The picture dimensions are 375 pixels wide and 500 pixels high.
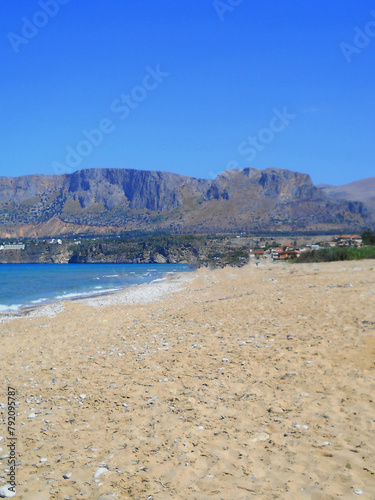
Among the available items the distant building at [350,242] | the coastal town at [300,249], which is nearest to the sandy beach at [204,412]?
the coastal town at [300,249]

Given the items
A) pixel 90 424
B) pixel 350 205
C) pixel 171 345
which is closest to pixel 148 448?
pixel 90 424

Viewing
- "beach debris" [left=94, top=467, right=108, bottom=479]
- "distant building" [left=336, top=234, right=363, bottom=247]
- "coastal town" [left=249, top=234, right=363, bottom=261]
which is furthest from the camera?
"coastal town" [left=249, top=234, right=363, bottom=261]

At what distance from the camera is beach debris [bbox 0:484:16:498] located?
401 centimetres

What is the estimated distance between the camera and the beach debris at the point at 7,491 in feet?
13.1

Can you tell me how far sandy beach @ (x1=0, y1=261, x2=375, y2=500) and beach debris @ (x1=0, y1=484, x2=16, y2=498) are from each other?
0.24 feet

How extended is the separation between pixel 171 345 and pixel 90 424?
3.58 m

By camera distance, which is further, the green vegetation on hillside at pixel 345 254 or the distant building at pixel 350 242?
the distant building at pixel 350 242

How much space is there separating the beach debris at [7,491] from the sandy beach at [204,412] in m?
0.07

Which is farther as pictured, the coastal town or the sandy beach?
the coastal town

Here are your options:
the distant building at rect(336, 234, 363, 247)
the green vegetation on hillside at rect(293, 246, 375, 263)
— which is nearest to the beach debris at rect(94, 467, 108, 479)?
the green vegetation on hillside at rect(293, 246, 375, 263)

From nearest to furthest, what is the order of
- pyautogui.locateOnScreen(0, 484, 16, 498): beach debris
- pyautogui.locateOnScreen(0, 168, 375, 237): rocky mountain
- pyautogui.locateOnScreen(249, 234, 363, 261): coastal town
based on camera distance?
pyautogui.locateOnScreen(0, 484, 16, 498): beach debris → pyautogui.locateOnScreen(249, 234, 363, 261): coastal town → pyautogui.locateOnScreen(0, 168, 375, 237): rocky mountain

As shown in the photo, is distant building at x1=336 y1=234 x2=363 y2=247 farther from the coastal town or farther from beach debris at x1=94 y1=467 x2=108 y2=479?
beach debris at x1=94 y1=467 x2=108 y2=479

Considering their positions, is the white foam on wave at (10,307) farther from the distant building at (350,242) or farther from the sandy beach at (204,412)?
the distant building at (350,242)

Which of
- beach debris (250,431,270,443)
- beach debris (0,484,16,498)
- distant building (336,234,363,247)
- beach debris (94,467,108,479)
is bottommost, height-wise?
beach debris (0,484,16,498)
